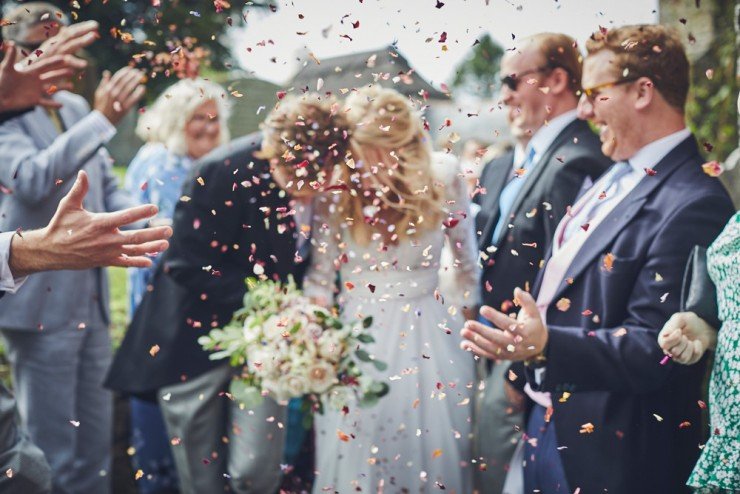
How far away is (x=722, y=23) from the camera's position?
4.24m

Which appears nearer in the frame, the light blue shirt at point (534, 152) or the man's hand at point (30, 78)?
the man's hand at point (30, 78)

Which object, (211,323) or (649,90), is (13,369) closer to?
(211,323)

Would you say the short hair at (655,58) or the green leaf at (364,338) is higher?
the short hair at (655,58)

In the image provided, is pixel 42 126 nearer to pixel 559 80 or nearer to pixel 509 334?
pixel 559 80

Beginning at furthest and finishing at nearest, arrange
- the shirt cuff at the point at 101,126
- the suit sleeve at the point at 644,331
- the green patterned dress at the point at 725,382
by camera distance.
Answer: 1. the shirt cuff at the point at 101,126
2. the suit sleeve at the point at 644,331
3. the green patterned dress at the point at 725,382

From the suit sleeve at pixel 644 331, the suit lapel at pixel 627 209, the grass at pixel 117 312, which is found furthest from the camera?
the grass at pixel 117 312

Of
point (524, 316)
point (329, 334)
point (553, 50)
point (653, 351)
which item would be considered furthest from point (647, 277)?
point (553, 50)

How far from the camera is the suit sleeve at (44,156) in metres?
3.65

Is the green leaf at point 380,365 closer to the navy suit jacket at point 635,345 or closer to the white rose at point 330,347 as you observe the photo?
the white rose at point 330,347

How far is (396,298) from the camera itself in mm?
3646

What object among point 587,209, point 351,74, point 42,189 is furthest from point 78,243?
point 351,74

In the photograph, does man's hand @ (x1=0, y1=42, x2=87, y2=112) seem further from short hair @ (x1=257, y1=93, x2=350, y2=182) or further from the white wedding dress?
the white wedding dress

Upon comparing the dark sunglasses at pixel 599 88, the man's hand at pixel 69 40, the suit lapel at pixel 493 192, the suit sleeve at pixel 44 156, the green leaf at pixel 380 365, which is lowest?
the green leaf at pixel 380 365

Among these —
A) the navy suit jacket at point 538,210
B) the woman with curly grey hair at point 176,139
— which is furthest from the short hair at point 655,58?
the woman with curly grey hair at point 176,139
